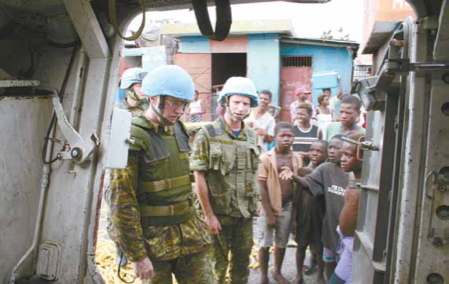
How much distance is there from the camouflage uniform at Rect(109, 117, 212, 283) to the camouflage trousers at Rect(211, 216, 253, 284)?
2.19ft

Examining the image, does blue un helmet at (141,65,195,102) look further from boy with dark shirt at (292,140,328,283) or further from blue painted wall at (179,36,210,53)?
blue painted wall at (179,36,210,53)

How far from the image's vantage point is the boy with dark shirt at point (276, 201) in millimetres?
4746

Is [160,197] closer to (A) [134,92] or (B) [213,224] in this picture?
(B) [213,224]

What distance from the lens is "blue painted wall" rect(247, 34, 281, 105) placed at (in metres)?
14.6

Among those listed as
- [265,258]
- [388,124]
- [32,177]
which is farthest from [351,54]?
[32,177]

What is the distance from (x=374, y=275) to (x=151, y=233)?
1.48 metres

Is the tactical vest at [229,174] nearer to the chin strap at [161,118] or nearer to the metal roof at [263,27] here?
the chin strap at [161,118]

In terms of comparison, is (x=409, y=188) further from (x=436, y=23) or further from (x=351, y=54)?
(x=351, y=54)

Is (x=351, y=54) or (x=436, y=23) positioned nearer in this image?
(x=436, y=23)

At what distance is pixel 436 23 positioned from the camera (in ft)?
6.11

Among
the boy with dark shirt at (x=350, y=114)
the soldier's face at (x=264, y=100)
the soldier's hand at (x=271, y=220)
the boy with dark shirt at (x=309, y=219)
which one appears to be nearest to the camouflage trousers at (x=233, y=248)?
the soldier's hand at (x=271, y=220)

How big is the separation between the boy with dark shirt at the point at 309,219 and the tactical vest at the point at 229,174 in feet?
2.58

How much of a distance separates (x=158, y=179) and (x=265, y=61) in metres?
12.0

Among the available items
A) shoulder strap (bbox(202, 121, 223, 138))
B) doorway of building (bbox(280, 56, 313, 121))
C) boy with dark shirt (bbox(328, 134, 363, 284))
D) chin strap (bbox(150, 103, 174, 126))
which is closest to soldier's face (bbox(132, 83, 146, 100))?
shoulder strap (bbox(202, 121, 223, 138))
